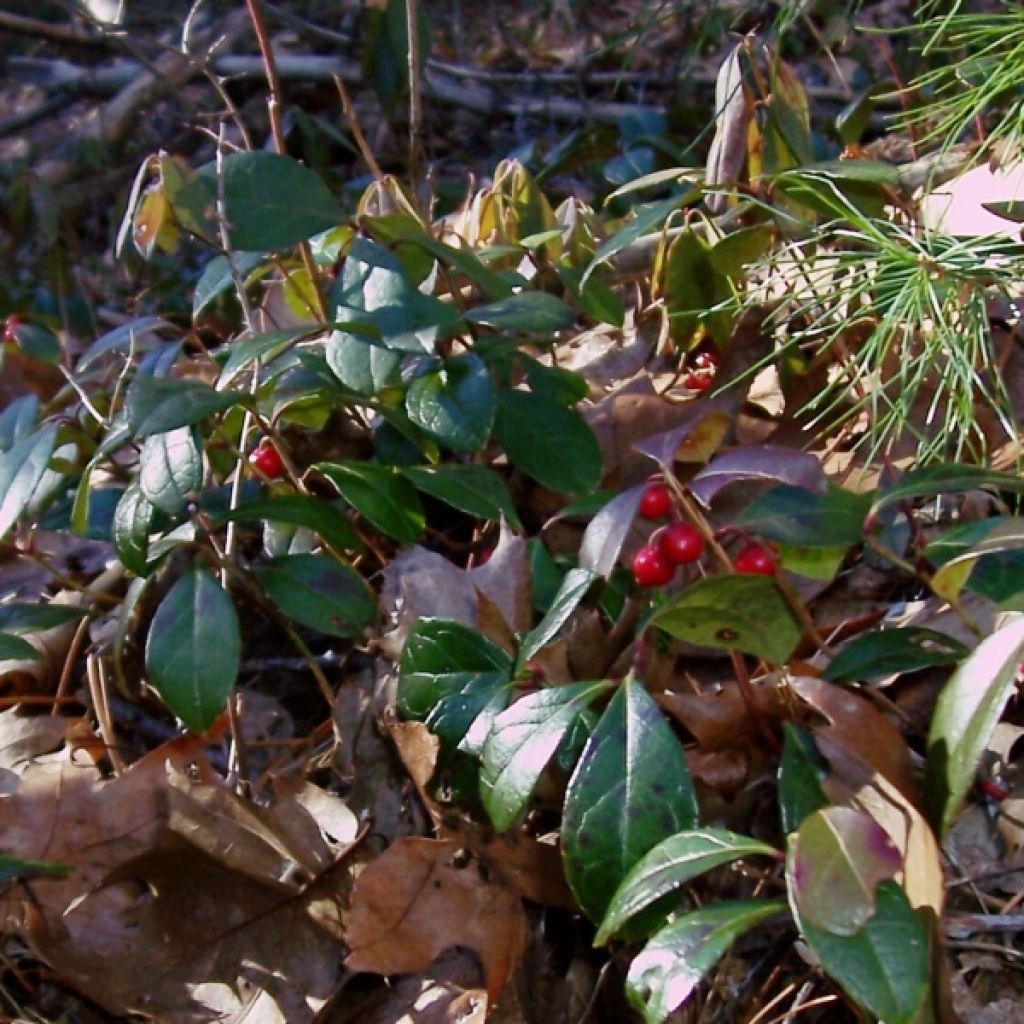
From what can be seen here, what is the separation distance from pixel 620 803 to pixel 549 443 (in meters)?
0.53

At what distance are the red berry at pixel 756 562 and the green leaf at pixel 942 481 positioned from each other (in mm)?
96

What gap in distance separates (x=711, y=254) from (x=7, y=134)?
292 cm

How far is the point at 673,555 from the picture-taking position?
1128 mm

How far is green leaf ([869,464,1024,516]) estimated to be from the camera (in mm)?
1077

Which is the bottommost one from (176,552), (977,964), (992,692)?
(977,964)

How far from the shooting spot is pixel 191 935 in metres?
1.27

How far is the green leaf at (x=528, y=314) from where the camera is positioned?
55.7 inches

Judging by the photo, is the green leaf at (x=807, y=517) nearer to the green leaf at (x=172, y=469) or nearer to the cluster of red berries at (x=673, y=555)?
the cluster of red berries at (x=673, y=555)

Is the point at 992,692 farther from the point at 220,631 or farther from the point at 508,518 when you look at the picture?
the point at 220,631

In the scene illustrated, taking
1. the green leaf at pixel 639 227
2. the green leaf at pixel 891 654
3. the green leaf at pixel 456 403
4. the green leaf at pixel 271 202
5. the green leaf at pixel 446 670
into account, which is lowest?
the green leaf at pixel 446 670

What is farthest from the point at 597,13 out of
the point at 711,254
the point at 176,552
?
the point at 176,552

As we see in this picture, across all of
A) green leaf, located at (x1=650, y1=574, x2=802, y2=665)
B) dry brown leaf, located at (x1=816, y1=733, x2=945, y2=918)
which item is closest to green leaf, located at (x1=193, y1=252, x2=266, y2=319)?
green leaf, located at (x1=650, y1=574, x2=802, y2=665)

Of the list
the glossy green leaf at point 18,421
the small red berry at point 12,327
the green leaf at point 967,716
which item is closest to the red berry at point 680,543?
the green leaf at point 967,716

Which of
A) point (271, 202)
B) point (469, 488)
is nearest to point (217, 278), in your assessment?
point (271, 202)
